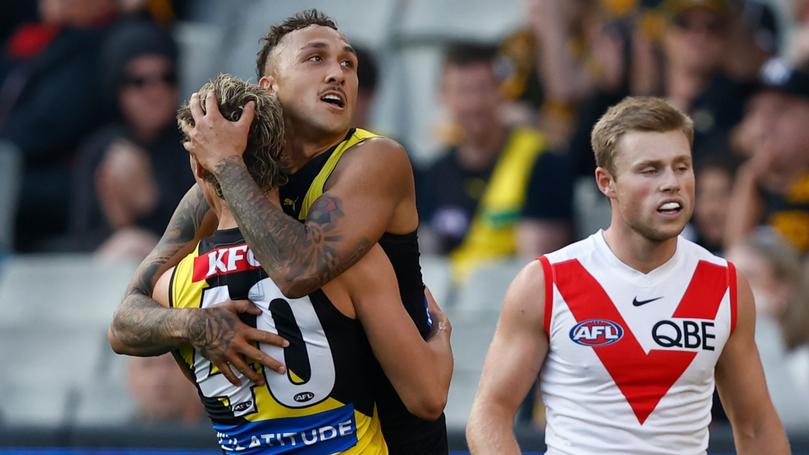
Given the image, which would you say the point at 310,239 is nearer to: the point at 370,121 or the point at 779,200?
the point at 779,200

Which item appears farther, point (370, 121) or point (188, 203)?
point (370, 121)

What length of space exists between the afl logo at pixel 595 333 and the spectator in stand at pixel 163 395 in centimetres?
367

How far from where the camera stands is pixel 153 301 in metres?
3.86

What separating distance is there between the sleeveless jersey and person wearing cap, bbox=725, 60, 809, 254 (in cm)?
398

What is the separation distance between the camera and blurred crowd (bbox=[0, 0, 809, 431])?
7.68 m

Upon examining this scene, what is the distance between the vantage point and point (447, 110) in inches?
348

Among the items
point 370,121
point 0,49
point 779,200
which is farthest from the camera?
point 0,49

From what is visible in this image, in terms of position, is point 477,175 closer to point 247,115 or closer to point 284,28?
point 284,28

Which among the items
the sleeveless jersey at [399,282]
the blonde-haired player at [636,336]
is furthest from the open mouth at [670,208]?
the sleeveless jersey at [399,282]

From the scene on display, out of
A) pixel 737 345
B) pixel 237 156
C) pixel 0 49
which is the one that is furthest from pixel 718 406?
pixel 0 49

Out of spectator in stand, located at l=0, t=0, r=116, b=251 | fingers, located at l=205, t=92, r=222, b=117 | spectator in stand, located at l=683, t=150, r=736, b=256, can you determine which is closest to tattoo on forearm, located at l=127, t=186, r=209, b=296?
fingers, located at l=205, t=92, r=222, b=117

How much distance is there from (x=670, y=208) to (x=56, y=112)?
6.52 metres

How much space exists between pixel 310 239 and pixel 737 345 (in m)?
1.44

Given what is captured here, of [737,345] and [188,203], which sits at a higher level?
[188,203]
